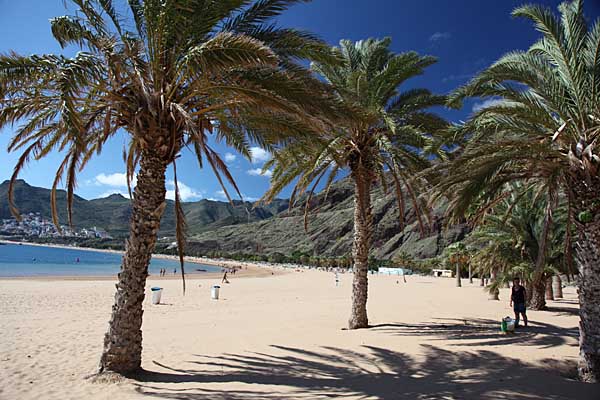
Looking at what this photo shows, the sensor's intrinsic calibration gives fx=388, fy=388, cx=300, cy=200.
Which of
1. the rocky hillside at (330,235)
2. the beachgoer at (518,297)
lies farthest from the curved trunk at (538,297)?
the rocky hillside at (330,235)

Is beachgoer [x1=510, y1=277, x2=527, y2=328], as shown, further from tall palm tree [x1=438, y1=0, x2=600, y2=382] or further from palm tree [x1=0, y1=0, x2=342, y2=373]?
palm tree [x1=0, y1=0, x2=342, y2=373]

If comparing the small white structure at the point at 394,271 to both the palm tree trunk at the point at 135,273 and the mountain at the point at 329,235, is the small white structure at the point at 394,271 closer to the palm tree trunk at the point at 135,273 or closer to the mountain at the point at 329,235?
the mountain at the point at 329,235

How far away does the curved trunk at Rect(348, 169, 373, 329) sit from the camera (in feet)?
34.3

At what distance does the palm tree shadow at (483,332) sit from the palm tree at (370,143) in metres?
1.32

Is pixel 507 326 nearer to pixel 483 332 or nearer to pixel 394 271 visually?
pixel 483 332

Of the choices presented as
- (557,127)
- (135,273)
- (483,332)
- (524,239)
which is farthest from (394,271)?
(135,273)

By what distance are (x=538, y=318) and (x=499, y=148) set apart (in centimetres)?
886

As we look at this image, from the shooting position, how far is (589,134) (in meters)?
6.23

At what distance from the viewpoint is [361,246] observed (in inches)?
414

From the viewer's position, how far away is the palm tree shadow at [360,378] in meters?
5.50

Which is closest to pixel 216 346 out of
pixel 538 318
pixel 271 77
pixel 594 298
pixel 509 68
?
pixel 271 77

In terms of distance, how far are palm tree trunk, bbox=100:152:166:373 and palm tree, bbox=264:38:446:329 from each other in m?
3.98

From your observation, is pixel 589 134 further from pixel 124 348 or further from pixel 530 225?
pixel 530 225

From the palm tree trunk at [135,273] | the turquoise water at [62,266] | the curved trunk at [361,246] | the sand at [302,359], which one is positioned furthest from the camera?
the turquoise water at [62,266]
